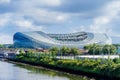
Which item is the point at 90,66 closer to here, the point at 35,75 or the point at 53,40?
the point at 35,75

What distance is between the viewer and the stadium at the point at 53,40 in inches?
4353

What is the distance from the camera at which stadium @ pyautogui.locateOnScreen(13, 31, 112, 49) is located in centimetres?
11056

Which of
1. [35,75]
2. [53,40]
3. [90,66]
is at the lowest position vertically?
[35,75]

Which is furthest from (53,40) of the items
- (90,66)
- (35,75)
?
(90,66)

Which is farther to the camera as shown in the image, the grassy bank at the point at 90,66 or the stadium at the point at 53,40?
the stadium at the point at 53,40

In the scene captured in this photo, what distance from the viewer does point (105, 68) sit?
31.5 meters

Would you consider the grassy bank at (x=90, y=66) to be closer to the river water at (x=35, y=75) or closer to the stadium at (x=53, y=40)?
the river water at (x=35, y=75)

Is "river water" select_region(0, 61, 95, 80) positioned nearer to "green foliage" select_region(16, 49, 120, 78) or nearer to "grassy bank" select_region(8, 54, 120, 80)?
"grassy bank" select_region(8, 54, 120, 80)

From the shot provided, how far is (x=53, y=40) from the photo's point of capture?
11319 cm

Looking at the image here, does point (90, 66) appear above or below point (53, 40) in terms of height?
below

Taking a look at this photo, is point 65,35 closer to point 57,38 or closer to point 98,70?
point 57,38

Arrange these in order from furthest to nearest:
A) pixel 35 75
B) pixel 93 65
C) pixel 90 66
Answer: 1. pixel 35 75
2. pixel 90 66
3. pixel 93 65

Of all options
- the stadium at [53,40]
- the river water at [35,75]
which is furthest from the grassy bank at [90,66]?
the stadium at [53,40]

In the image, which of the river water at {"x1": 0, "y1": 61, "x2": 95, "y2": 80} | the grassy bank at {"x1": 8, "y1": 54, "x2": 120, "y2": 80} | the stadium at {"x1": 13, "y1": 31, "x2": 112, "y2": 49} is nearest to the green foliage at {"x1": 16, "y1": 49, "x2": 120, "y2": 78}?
the grassy bank at {"x1": 8, "y1": 54, "x2": 120, "y2": 80}
